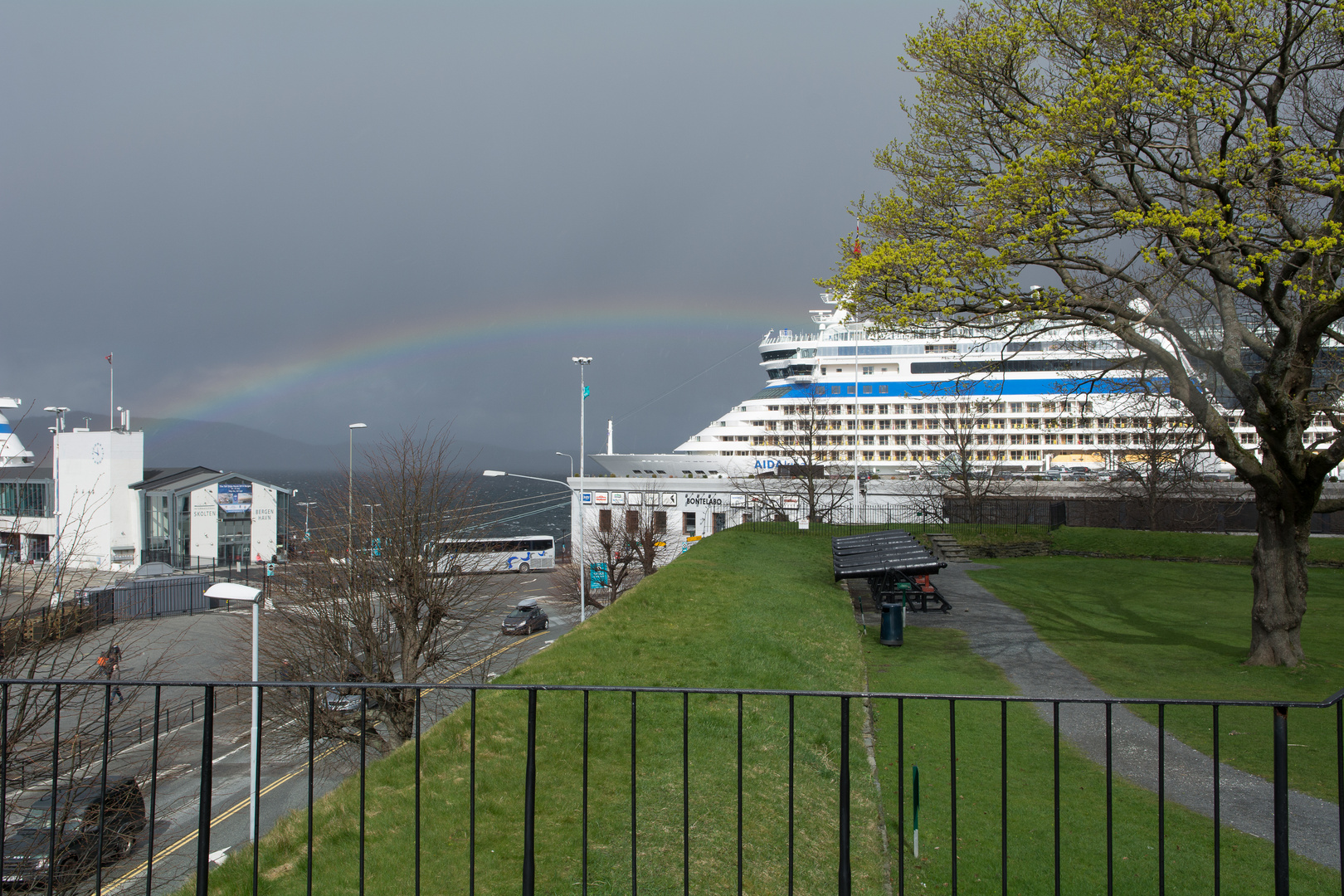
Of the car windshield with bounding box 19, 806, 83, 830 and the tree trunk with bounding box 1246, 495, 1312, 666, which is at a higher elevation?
the tree trunk with bounding box 1246, 495, 1312, 666

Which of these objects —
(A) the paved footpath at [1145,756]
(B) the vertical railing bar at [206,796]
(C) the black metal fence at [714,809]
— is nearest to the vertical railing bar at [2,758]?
(C) the black metal fence at [714,809]

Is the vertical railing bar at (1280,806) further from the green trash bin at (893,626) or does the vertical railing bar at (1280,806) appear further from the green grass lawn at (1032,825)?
the green trash bin at (893,626)

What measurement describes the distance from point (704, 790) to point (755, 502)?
1544 inches

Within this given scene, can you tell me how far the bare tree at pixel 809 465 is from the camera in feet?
135

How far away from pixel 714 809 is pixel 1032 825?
2932mm

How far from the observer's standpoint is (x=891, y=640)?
1402cm

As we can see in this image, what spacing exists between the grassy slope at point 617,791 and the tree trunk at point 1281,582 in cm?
646

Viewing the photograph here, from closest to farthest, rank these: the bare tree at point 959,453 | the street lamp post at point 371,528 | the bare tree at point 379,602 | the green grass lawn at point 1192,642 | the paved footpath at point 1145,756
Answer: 1. the paved footpath at point 1145,756
2. the green grass lawn at point 1192,642
3. the bare tree at point 379,602
4. the street lamp post at point 371,528
5. the bare tree at point 959,453

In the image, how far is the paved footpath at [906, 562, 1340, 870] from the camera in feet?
21.9

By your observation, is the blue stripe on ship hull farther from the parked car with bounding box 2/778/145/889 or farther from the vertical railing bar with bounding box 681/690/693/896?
the vertical railing bar with bounding box 681/690/693/896

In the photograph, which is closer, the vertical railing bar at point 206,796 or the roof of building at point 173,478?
the vertical railing bar at point 206,796

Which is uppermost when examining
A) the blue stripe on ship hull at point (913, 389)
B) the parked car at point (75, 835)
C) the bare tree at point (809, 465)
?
the blue stripe on ship hull at point (913, 389)

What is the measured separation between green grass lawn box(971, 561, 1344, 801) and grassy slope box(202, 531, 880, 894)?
4.23 meters

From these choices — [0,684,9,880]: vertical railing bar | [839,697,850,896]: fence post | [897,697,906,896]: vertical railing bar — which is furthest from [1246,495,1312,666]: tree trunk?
[0,684,9,880]: vertical railing bar
